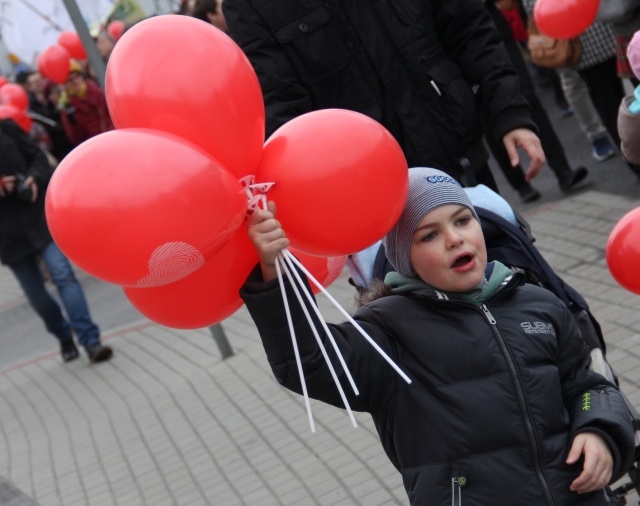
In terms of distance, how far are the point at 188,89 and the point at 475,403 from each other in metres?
1.02

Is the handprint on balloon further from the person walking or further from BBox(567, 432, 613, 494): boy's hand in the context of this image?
the person walking

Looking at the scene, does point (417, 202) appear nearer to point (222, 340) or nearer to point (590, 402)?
point (590, 402)

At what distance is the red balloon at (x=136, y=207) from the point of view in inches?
90.0

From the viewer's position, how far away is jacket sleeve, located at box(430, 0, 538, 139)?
12.4 feet

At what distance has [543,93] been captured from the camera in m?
13.2

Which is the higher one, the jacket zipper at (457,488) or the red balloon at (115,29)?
the red balloon at (115,29)

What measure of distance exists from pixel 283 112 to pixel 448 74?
0.56m

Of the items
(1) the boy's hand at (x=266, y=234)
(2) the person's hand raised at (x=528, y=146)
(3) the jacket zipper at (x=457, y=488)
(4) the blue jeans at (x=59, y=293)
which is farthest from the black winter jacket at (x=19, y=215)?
(1) the boy's hand at (x=266, y=234)

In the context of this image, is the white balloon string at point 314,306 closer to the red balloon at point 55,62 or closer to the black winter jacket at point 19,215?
the black winter jacket at point 19,215

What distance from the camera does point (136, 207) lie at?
228 cm

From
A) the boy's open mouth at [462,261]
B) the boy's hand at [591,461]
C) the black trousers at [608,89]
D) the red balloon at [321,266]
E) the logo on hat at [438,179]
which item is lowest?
the black trousers at [608,89]

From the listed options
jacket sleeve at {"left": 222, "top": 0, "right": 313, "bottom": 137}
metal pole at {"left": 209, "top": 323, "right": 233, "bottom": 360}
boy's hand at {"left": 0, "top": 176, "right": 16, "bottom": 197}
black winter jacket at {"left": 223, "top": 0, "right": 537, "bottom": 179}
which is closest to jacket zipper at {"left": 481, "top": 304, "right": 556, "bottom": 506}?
black winter jacket at {"left": 223, "top": 0, "right": 537, "bottom": 179}

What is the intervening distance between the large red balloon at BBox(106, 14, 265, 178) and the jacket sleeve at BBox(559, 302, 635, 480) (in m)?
0.98

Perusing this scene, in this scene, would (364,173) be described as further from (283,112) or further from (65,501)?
(65,501)
